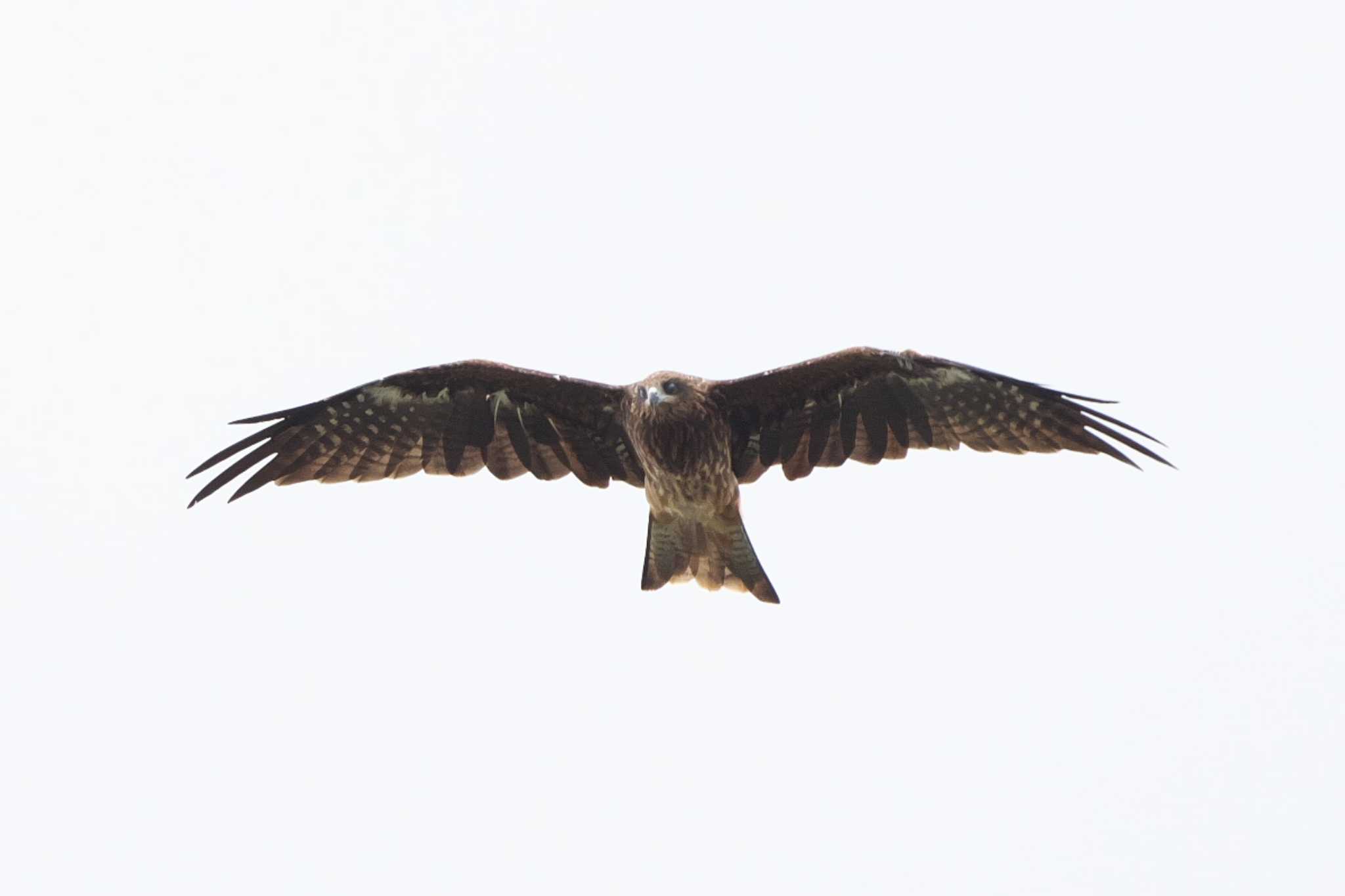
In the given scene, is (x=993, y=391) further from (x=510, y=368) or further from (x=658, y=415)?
(x=510, y=368)

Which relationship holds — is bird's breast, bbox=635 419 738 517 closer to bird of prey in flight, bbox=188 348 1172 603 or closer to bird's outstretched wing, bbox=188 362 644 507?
bird of prey in flight, bbox=188 348 1172 603

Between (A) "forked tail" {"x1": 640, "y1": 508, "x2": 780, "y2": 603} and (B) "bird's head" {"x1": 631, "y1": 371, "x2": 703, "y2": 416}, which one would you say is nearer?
(B) "bird's head" {"x1": 631, "y1": 371, "x2": 703, "y2": 416}

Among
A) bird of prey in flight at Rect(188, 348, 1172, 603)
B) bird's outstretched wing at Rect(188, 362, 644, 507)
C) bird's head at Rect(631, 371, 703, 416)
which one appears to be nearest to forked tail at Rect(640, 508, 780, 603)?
bird of prey in flight at Rect(188, 348, 1172, 603)

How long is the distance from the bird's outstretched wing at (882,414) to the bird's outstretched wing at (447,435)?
2.81ft

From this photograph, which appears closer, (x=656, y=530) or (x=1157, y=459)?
(x=1157, y=459)

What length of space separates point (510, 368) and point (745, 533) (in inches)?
72.4

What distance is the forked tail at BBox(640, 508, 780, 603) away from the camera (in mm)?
12188

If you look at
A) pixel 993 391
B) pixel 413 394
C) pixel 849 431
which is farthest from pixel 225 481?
pixel 993 391

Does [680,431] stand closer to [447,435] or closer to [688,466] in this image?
[688,466]

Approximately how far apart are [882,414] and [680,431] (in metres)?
1.37

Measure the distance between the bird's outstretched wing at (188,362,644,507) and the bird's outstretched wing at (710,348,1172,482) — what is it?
86 cm

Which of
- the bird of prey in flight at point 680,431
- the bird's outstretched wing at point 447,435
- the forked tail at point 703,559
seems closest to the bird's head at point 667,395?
the bird of prey in flight at point 680,431

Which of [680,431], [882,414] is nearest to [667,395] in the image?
[680,431]

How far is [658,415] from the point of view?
447 inches
